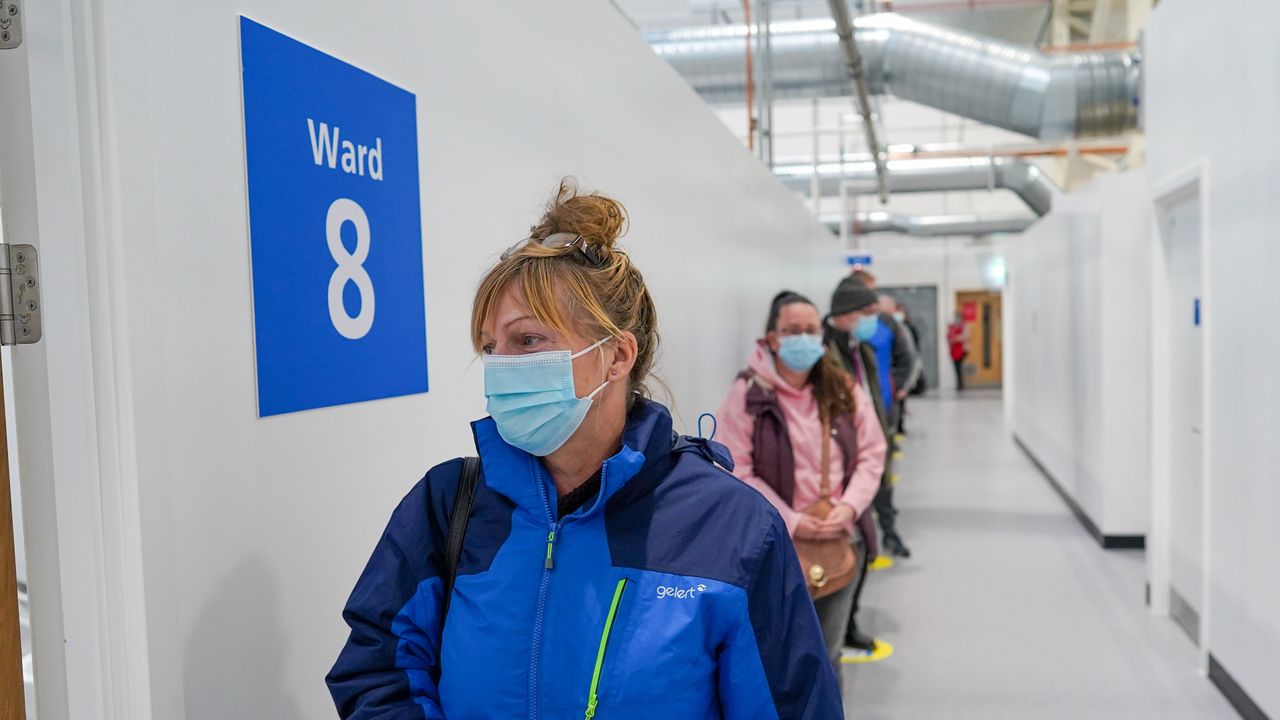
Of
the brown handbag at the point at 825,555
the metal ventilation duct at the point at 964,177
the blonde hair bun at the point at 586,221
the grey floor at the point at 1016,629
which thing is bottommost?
the grey floor at the point at 1016,629

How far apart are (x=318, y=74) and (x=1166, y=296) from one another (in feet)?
16.4

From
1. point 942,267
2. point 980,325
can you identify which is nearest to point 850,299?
point 942,267

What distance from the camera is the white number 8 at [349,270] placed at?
1733 mm

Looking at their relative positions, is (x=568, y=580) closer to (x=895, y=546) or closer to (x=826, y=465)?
(x=826, y=465)

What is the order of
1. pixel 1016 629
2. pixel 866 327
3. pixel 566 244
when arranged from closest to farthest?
pixel 566 244 < pixel 1016 629 < pixel 866 327

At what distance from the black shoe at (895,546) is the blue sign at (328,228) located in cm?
553

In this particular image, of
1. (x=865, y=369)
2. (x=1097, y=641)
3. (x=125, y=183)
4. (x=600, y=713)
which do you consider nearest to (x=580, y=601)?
(x=600, y=713)

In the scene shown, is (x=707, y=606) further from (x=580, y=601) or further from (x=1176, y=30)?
(x=1176, y=30)

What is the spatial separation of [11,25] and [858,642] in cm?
463

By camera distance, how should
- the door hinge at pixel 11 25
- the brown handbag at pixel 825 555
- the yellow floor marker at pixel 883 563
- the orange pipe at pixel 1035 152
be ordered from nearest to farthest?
the door hinge at pixel 11 25 → the brown handbag at pixel 825 555 → the yellow floor marker at pixel 883 563 → the orange pipe at pixel 1035 152

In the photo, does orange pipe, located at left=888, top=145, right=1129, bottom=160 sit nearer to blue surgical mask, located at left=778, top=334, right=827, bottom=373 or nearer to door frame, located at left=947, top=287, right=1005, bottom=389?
door frame, located at left=947, top=287, right=1005, bottom=389

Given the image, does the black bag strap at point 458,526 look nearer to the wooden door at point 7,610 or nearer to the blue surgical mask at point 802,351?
the wooden door at point 7,610

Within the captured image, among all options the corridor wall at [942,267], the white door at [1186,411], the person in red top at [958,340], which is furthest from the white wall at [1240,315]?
the corridor wall at [942,267]

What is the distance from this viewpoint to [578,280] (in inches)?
58.2
